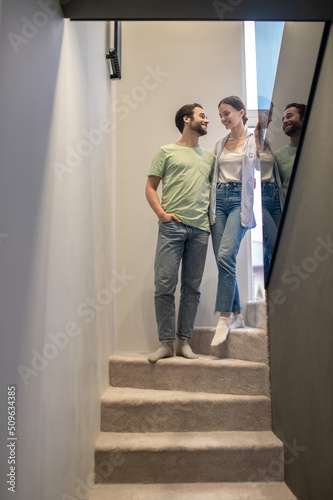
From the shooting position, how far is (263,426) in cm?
225

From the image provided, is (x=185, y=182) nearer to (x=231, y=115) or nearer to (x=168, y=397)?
(x=231, y=115)

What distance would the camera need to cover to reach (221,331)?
2.45 meters

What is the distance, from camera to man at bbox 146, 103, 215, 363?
2570mm

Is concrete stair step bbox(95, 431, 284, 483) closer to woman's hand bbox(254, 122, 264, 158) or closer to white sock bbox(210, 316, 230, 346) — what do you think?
white sock bbox(210, 316, 230, 346)

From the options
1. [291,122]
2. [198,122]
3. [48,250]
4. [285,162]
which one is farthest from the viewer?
[198,122]

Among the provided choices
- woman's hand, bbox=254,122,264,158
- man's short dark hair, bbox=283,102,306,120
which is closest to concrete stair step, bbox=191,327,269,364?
woman's hand, bbox=254,122,264,158

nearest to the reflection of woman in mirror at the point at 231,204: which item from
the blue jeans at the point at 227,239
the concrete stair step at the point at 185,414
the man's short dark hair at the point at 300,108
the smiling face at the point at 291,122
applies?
the blue jeans at the point at 227,239

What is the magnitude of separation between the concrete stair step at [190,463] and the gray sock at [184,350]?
567mm

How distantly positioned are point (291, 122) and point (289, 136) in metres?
0.05

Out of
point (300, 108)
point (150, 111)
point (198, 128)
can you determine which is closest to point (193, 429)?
point (300, 108)

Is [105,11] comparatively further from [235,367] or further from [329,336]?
[235,367]

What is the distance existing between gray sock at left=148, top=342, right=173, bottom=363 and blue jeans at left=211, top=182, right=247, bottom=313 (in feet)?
1.10

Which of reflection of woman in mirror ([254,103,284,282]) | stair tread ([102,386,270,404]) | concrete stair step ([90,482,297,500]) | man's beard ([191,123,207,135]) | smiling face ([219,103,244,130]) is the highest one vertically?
smiling face ([219,103,244,130])

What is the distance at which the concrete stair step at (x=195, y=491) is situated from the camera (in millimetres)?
1889
